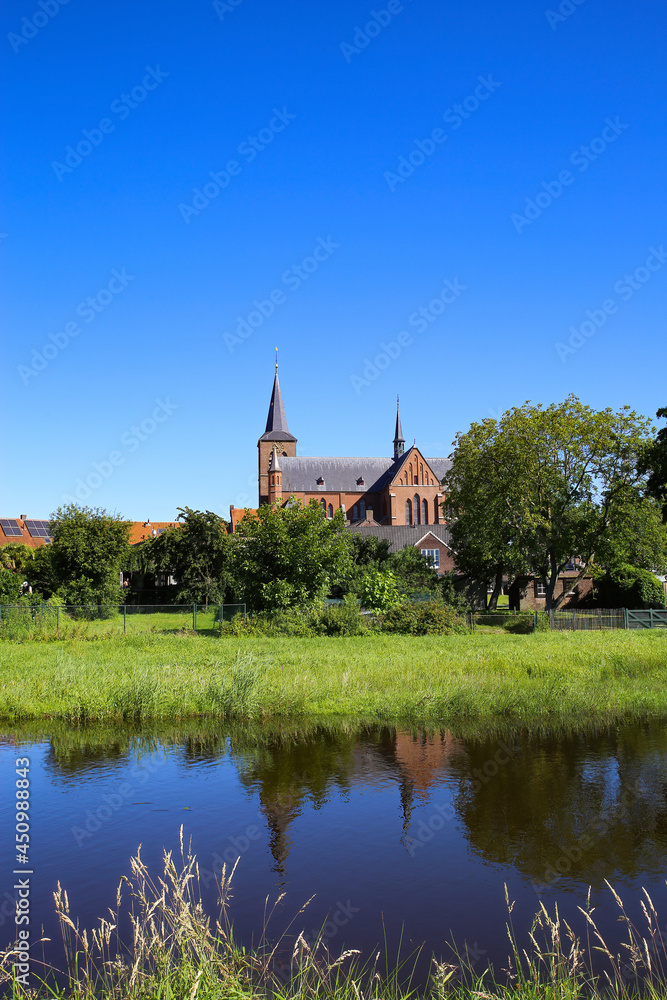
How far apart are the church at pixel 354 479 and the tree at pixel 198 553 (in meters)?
46.1

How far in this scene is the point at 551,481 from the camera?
1425 inches

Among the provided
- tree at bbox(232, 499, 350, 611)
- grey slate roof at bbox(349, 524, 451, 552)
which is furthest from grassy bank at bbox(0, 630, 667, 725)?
grey slate roof at bbox(349, 524, 451, 552)

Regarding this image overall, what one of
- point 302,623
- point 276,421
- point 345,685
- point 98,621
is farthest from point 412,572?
point 276,421

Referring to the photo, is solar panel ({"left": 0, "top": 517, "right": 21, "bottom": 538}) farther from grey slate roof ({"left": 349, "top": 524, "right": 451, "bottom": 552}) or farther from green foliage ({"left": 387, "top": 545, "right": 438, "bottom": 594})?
green foliage ({"left": 387, "top": 545, "right": 438, "bottom": 594})

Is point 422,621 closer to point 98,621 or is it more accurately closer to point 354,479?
point 98,621

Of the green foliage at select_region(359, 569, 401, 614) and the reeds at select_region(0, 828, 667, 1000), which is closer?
the reeds at select_region(0, 828, 667, 1000)

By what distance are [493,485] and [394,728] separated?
2547 centimetres

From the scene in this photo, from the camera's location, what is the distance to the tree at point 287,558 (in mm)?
28125

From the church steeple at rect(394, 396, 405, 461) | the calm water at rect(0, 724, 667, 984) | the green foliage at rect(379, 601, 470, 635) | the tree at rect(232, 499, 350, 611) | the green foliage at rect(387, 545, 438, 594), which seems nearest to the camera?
the calm water at rect(0, 724, 667, 984)

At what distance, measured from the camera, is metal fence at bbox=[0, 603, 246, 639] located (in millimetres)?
26734

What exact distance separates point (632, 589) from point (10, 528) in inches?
2912

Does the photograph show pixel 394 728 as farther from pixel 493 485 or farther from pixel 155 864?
pixel 493 485

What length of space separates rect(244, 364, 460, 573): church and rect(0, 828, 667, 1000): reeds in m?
82.0

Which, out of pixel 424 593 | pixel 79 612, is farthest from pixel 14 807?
pixel 424 593
